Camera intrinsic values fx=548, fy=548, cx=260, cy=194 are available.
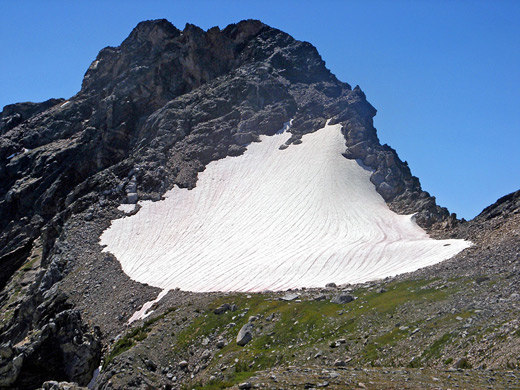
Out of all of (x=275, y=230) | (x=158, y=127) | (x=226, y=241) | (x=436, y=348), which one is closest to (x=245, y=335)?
(x=436, y=348)

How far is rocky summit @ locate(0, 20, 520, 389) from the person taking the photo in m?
38.2

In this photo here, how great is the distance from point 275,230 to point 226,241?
7.71 meters

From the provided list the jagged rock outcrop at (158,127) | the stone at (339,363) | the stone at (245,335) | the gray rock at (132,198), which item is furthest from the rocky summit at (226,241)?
the gray rock at (132,198)

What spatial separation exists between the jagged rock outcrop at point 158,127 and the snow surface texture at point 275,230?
4126 mm

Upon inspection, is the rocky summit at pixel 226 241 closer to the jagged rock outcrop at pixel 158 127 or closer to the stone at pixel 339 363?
the stone at pixel 339 363

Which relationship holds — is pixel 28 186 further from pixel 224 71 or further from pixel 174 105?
pixel 224 71

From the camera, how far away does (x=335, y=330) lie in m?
43.0

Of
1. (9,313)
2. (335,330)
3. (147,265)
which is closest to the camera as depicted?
(335,330)

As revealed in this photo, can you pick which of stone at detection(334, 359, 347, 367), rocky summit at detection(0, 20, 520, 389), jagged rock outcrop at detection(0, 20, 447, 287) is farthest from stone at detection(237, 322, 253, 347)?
jagged rock outcrop at detection(0, 20, 447, 287)

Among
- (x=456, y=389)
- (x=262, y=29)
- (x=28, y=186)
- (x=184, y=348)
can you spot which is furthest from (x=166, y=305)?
(x=262, y=29)

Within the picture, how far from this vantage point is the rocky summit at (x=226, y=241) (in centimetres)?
3819

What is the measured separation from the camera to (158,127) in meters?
122

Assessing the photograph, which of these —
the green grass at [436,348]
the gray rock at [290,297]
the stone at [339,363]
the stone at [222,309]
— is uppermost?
the gray rock at [290,297]

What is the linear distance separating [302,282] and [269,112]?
223 ft
